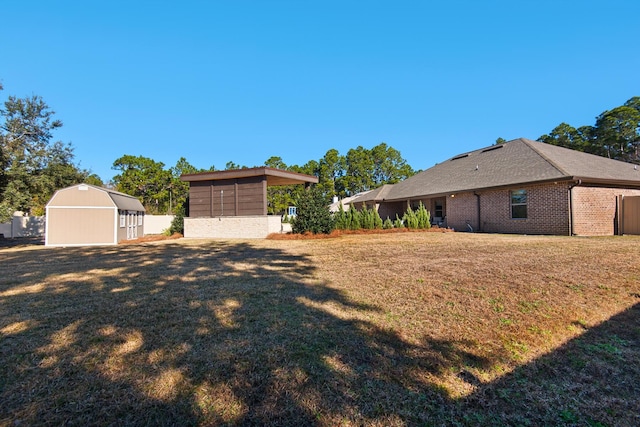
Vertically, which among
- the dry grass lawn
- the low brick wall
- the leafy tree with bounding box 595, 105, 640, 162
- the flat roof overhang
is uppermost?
the leafy tree with bounding box 595, 105, 640, 162

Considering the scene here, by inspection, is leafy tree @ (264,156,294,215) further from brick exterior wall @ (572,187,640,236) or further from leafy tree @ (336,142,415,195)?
brick exterior wall @ (572,187,640,236)

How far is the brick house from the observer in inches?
497

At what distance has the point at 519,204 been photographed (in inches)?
567

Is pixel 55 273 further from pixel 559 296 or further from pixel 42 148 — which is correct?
pixel 42 148

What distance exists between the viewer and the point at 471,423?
183cm

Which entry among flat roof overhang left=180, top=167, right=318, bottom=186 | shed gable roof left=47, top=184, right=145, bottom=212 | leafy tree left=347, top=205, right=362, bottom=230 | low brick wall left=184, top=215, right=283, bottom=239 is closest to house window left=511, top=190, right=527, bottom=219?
leafy tree left=347, top=205, right=362, bottom=230

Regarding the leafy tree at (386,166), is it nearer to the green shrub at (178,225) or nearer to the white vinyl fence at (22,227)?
the green shrub at (178,225)

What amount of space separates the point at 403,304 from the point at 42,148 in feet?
92.6

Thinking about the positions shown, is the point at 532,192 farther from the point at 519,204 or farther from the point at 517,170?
the point at 517,170

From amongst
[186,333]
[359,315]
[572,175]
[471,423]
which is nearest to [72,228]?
[186,333]

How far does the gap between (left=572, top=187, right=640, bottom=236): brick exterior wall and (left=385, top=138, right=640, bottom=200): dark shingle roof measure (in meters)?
0.53

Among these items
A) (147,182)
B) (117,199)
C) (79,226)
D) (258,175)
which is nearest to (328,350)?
(258,175)

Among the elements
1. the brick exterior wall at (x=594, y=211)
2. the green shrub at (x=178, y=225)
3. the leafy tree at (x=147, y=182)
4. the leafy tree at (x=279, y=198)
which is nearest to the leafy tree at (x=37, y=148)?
the green shrub at (x=178, y=225)

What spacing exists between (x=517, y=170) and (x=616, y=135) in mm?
27376
